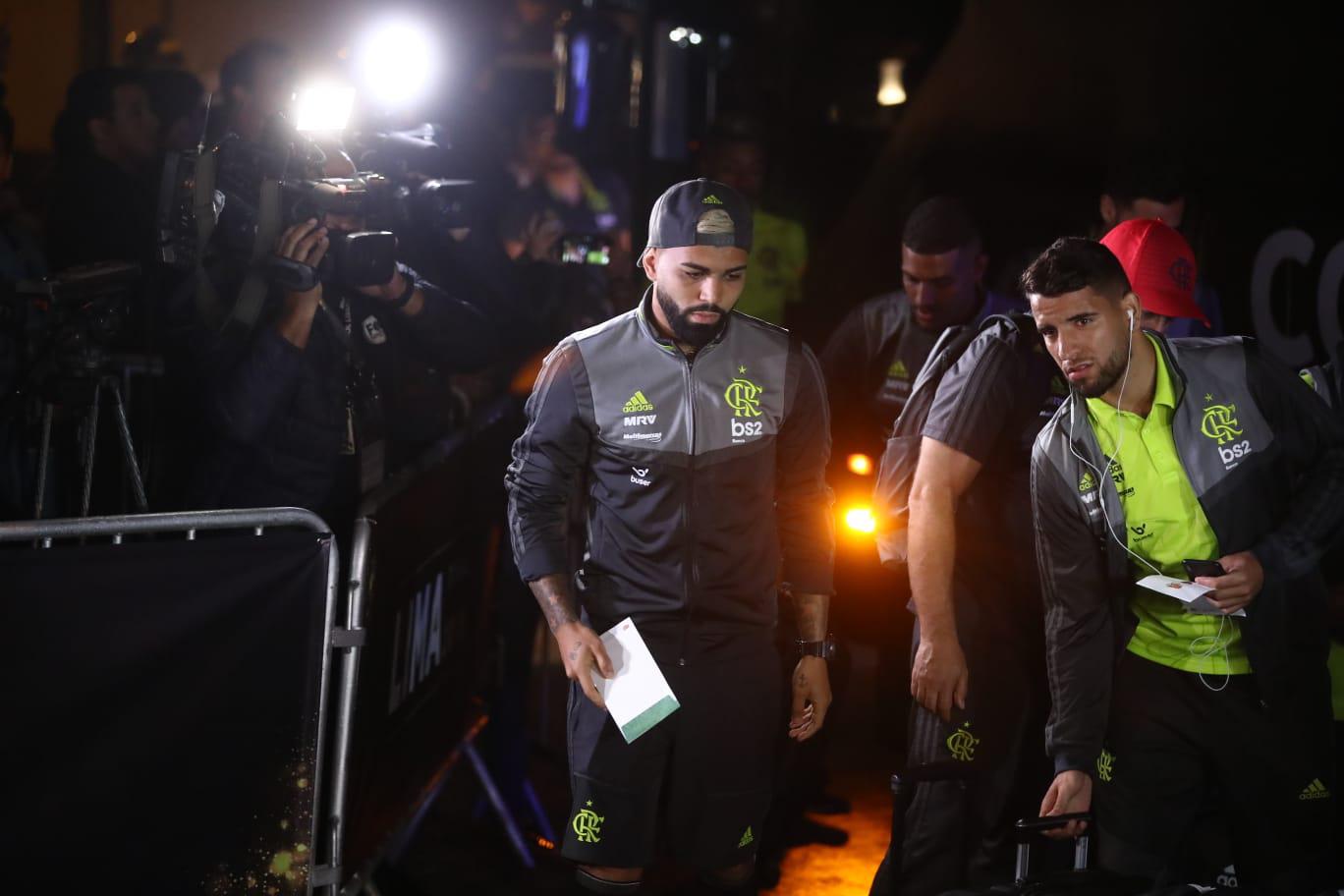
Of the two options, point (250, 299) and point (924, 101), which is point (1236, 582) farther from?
point (924, 101)

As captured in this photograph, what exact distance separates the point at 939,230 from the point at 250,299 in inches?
97.3

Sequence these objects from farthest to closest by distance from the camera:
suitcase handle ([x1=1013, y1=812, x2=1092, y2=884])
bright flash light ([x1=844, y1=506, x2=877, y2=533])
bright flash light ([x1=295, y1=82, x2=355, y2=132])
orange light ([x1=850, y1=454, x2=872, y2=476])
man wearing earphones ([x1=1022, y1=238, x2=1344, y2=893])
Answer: bright flash light ([x1=844, y1=506, x2=877, y2=533]) < orange light ([x1=850, y1=454, x2=872, y2=476]) < bright flash light ([x1=295, y1=82, x2=355, y2=132]) < man wearing earphones ([x1=1022, y1=238, x2=1344, y2=893]) < suitcase handle ([x1=1013, y1=812, x2=1092, y2=884])

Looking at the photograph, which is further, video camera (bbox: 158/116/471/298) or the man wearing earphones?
video camera (bbox: 158/116/471/298)

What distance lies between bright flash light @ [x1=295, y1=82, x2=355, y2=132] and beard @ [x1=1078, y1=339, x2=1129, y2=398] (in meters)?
2.66

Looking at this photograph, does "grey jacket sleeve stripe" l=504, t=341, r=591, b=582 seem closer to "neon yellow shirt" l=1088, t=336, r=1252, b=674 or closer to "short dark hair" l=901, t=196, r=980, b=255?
"neon yellow shirt" l=1088, t=336, r=1252, b=674

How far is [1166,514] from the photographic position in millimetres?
3348

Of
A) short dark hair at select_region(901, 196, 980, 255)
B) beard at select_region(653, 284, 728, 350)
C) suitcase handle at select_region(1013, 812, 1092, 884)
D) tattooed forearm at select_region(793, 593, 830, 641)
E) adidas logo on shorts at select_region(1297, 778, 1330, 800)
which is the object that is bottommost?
suitcase handle at select_region(1013, 812, 1092, 884)

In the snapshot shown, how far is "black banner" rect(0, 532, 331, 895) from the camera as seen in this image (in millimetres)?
3223

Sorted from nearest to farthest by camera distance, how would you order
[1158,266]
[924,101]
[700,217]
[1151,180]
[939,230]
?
[700,217]
[1158,266]
[1151,180]
[939,230]
[924,101]

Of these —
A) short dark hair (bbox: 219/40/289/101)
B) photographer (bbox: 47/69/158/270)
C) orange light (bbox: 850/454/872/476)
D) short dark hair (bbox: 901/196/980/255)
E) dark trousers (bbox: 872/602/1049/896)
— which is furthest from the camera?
orange light (bbox: 850/454/872/476)

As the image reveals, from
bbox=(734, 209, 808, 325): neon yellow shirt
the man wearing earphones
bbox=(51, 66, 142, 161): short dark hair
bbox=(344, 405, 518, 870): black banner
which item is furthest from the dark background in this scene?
the man wearing earphones

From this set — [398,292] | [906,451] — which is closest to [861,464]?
[906,451]

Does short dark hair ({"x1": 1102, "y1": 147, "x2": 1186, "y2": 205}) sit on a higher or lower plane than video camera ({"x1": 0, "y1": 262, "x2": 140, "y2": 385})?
higher

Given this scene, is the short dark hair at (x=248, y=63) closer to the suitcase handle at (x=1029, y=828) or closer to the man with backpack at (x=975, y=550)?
the man with backpack at (x=975, y=550)
